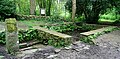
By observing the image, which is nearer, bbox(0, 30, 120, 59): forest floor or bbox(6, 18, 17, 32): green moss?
bbox(0, 30, 120, 59): forest floor

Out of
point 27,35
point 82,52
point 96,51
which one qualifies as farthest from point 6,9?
point 96,51

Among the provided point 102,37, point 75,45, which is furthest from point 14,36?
point 102,37

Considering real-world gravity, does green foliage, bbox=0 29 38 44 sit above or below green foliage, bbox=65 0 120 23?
below

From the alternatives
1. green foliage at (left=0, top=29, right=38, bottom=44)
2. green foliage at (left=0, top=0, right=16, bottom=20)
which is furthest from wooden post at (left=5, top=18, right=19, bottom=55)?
green foliage at (left=0, top=0, right=16, bottom=20)

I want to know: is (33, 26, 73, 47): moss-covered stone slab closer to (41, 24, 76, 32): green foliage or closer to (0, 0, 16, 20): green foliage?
(41, 24, 76, 32): green foliage

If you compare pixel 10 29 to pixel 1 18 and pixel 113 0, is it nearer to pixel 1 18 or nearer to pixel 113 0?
pixel 1 18

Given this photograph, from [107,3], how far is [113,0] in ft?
1.65

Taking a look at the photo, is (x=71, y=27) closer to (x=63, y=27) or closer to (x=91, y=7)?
(x=63, y=27)

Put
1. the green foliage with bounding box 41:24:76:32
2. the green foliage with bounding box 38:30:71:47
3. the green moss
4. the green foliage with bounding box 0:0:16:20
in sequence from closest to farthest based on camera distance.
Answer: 1. the green moss
2. the green foliage with bounding box 38:30:71:47
3. the green foliage with bounding box 41:24:76:32
4. the green foliage with bounding box 0:0:16:20

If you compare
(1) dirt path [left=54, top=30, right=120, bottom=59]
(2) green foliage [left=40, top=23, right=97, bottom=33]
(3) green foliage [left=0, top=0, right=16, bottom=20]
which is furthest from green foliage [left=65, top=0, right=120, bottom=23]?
(1) dirt path [left=54, top=30, right=120, bottom=59]

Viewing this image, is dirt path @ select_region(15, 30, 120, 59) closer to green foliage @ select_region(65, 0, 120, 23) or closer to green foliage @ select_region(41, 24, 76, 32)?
green foliage @ select_region(41, 24, 76, 32)

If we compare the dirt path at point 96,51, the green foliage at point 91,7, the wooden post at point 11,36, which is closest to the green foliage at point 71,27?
the green foliage at point 91,7

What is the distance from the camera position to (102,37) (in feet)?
22.0

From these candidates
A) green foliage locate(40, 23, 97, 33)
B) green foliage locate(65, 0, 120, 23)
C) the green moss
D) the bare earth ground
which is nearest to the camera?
the bare earth ground
